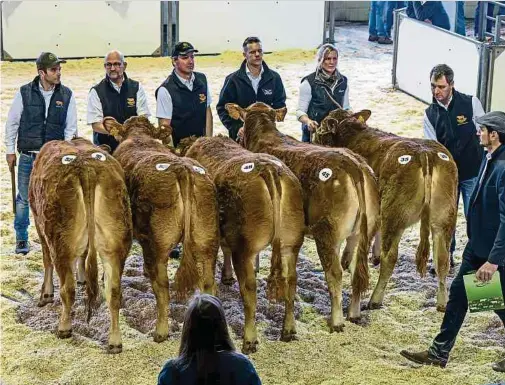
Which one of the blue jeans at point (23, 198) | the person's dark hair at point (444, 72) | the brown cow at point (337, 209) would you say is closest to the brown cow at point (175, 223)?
the brown cow at point (337, 209)

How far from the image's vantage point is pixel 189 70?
9008 mm

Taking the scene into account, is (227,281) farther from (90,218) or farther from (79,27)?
(79,27)

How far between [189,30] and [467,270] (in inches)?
427

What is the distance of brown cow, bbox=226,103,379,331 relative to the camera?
23.1 feet

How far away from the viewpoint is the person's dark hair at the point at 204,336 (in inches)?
161

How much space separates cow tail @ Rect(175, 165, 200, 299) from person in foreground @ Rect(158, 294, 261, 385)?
102 inches

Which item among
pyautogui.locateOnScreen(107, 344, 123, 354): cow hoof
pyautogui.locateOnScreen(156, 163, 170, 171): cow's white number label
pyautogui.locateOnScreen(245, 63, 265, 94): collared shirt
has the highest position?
pyautogui.locateOnScreen(245, 63, 265, 94): collared shirt

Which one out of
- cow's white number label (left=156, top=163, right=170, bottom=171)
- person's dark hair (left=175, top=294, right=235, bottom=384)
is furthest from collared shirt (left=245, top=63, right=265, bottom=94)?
person's dark hair (left=175, top=294, right=235, bottom=384)

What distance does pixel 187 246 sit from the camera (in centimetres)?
680

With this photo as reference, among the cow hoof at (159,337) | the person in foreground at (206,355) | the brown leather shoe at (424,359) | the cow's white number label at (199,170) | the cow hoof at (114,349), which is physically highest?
the cow's white number label at (199,170)

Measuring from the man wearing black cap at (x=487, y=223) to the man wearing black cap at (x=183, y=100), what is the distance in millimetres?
3483

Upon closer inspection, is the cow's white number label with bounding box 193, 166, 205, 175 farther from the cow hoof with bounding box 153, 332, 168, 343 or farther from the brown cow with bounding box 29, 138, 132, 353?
the cow hoof with bounding box 153, 332, 168, 343

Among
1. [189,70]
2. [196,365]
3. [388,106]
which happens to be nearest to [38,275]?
[189,70]

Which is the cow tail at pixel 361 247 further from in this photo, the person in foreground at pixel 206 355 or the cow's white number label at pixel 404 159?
the person in foreground at pixel 206 355
